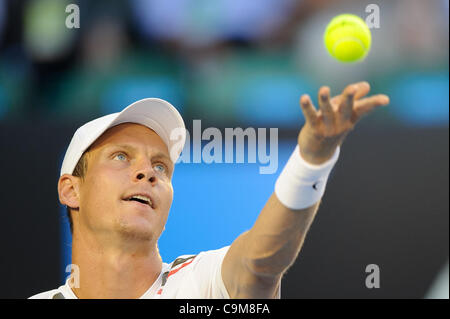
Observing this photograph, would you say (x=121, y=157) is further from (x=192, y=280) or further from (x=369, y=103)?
(x=369, y=103)

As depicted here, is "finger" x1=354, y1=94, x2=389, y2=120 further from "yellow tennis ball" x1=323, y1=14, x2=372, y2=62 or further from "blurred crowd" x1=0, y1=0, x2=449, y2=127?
"blurred crowd" x1=0, y1=0, x2=449, y2=127

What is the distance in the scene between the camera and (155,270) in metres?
2.36

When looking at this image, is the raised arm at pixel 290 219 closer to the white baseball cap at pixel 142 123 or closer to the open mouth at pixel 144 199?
the open mouth at pixel 144 199

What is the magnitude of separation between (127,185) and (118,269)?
285mm

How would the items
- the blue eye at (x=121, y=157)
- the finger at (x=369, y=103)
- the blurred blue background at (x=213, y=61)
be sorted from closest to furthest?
1. the finger at (x=369, y=103)
2. the blue eye at (x=121, y=157)
3. the blurred blue background at (x=213, y=61)

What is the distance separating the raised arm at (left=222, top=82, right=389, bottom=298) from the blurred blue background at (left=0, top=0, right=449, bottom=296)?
148cm

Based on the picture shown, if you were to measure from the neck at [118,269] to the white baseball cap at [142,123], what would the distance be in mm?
334

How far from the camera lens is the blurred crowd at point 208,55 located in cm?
364

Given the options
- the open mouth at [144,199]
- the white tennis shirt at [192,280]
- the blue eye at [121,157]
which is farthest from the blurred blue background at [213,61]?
the white tennis shirt at [192,280]

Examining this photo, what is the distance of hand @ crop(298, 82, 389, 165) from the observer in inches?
64.1

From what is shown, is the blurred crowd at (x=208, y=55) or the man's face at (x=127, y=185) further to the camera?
the blurred crowd at (x=208, y=55)

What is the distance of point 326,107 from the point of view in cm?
166

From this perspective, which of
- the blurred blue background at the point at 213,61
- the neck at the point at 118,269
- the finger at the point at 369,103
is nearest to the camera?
the finger at the point at 369,103

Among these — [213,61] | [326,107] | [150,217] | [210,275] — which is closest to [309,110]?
[326,107]
